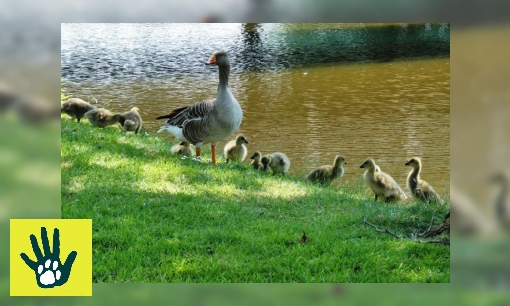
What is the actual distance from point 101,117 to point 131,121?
1.86 ft

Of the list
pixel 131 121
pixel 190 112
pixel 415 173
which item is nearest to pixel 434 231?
pixel 415 173

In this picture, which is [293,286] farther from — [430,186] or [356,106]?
[356,106]

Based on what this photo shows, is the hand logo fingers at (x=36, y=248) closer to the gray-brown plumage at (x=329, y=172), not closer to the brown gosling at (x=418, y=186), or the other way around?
the gray-brown plumage at (x=329, y=172)

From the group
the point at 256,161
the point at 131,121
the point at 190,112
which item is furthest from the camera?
the point at 131,121

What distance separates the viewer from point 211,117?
26.4ft

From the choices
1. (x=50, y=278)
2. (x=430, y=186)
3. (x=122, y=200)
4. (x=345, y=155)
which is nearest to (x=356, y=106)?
(x=345, y=155)

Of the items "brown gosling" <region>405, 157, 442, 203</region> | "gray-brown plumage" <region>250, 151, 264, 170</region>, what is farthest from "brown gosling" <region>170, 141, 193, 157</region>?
"brown gosling" <region>405, 157, 442, 203</region>

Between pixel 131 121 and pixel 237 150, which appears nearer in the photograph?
pixel 237 150

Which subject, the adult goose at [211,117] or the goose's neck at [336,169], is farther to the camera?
the goose's neck at [336,169]

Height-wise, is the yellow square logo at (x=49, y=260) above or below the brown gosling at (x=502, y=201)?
below

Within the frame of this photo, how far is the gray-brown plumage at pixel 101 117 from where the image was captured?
9383 millimetres

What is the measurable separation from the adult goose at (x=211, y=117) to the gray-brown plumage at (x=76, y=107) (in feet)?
3.93

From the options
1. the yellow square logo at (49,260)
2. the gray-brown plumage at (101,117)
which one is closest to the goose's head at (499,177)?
the yellow square logo at (49,260)

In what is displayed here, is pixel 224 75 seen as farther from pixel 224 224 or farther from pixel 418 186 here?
pixel 418 186
